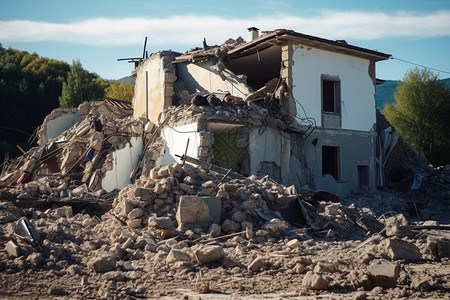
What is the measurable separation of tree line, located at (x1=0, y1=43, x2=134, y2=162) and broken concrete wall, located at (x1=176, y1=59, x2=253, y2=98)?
1940 cm

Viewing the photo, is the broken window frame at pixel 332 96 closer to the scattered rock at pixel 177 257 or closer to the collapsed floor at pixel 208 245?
the collapsed floor at pixel 208 245

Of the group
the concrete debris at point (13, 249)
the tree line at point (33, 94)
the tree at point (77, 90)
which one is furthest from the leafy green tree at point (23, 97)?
the concrete debris at point (13, 249)

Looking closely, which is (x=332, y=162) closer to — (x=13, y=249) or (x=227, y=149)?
(x=227, y=149)

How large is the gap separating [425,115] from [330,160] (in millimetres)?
15406

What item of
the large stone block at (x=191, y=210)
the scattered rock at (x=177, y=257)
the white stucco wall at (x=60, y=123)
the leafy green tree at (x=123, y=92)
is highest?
the leafy green tree at (x=123, y=92)

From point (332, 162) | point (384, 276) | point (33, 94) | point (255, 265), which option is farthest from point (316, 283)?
point (33, 94)

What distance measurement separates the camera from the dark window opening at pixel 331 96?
18.6 m

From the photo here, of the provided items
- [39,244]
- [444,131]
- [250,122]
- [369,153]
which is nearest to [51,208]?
[39,244]

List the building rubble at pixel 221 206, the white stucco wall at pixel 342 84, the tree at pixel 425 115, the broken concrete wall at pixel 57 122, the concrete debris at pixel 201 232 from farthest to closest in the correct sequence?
the tree at pixel 425 115 → the broken concrete wall at pixel 57 122 → the white stucco wall at pixel 342 84 → the building rubble at pixel 221 206 → the concrete debris at pixel 201 232

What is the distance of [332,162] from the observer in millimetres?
18750

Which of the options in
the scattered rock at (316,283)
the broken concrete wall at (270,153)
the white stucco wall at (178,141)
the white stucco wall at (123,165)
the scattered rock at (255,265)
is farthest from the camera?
the white stucco wall at (123,165)

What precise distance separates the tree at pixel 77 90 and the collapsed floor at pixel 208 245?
22948mm

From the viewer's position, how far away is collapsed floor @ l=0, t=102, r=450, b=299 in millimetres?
6348

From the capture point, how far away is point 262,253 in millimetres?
8258
